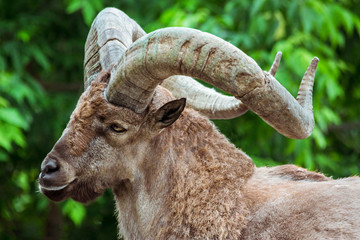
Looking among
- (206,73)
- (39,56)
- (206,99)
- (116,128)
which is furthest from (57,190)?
(39,56)

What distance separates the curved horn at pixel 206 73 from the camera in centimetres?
407

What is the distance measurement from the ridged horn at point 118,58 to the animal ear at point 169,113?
1.89ft

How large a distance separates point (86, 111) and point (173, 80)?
130 cm

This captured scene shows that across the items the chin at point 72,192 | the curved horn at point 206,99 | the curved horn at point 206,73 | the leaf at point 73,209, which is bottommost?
the leaf at point 73,209

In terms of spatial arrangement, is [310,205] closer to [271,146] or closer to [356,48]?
[271,146]

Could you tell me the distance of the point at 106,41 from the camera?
17.6 feet

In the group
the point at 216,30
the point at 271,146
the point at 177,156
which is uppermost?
the point at 177,156

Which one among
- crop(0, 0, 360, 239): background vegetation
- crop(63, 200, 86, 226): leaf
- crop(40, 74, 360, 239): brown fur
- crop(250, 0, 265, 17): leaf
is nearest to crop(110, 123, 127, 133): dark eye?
crop(40, 74, 360, 239): brown fur

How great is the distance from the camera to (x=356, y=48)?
1230cm

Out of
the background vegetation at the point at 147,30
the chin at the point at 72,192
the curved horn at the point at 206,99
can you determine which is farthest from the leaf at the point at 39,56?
the chin at the point at 72,192

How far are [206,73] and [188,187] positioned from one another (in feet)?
3.17

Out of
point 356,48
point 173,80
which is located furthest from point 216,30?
point 356,48

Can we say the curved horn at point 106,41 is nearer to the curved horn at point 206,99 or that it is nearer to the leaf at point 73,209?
the curved horn at point 206,99

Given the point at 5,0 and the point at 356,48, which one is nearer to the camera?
the point at 5,0
